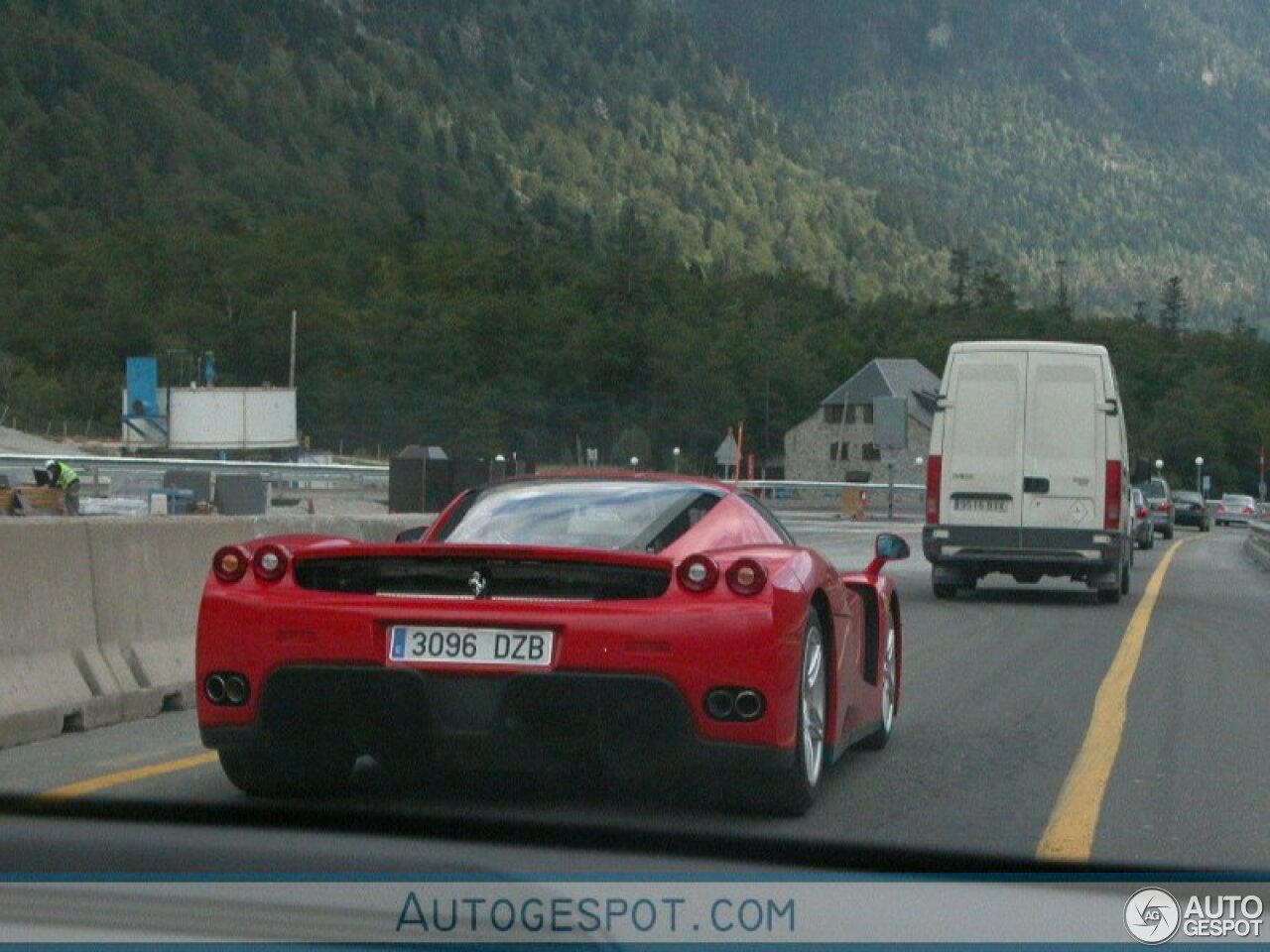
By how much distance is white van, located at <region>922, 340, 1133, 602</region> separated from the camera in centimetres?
2186

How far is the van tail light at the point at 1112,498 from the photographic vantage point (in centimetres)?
2186

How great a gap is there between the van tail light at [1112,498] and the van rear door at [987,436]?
90 cm

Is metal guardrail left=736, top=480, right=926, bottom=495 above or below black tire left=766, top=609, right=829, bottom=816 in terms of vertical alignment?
below

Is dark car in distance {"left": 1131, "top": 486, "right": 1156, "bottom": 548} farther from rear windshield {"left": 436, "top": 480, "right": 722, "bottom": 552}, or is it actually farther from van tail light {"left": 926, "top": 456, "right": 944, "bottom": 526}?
rear windshield {"left": 436, "top": 480, "right": 722, "bottom": 552}

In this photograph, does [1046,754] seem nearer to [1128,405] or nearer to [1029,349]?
[1029,349]

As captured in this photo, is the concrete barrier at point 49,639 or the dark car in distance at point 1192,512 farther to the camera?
the dark car in distance at point 1192,512

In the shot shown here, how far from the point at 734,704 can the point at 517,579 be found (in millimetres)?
828

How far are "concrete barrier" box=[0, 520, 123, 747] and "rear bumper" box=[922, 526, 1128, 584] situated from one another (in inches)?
532

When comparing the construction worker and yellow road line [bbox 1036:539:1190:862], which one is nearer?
yellow road line [bbox 1036:539:1190:862]

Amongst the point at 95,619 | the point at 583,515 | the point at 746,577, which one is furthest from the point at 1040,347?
the point at 746,577

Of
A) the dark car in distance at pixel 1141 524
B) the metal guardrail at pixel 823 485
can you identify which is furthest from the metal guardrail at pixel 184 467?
the dark car in distance at pixel 1141 524

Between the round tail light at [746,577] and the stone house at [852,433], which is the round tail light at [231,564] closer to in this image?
the round tail light at [746,577]

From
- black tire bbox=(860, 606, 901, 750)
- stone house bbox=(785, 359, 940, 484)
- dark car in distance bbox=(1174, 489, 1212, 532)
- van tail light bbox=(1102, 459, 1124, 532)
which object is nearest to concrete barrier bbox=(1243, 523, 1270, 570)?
van tail light bbox=(1102, 459, 1124, 532)

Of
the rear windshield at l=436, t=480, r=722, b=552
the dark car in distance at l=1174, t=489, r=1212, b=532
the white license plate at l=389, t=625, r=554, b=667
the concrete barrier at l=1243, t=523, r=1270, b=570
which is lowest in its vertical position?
the dark car in distance at l=1174, t=489, r=1212, b=532
